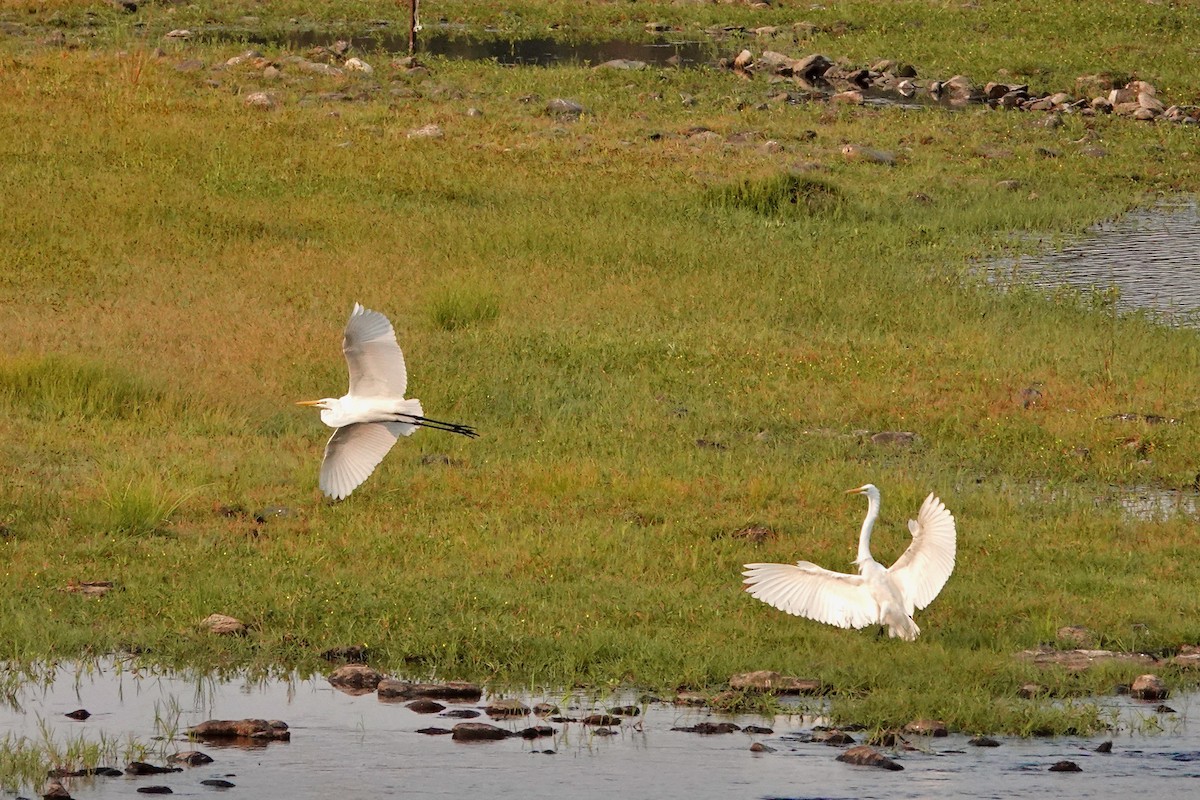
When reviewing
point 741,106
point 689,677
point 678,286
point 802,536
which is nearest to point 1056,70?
point 741,106

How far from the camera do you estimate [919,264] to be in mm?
20172

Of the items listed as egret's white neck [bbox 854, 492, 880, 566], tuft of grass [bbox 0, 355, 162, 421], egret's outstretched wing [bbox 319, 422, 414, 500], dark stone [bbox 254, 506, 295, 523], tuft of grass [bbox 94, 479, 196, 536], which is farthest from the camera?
tuft of grass [bbox 0, 355, 162, 421]

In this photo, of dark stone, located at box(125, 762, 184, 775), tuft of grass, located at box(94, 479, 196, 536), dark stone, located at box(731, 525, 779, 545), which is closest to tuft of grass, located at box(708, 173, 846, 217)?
dark stone, located at box(731, 525, 779, 545)

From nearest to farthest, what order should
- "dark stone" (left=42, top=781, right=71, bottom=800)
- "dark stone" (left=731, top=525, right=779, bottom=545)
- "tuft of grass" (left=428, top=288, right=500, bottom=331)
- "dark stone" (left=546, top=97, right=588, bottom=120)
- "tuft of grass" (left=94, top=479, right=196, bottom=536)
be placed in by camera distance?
"dark stone" (left=42, top=781, right=71, bottom=800) → "tuft of grass" (left=94, top=479, right=196, bottom=536) → "dark stone" (left=731, top=525, right=779, bottom=545) → "tuft of grass" (left=428, top=288, right=500, bottom=331) → "dark stone" (left=546, top=97, right=588, bottom=120)

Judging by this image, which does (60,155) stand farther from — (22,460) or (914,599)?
(914,599)

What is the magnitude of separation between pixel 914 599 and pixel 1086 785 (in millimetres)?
1666

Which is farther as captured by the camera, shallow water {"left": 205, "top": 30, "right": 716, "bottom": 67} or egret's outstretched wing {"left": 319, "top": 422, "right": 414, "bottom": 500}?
shallow water {"left": 205, "top": 30, "right": 716, "bottom": 67}

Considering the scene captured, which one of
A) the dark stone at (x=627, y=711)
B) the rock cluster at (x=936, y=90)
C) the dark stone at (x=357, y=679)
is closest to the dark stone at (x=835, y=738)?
the dark stone at (x=627, y=711)

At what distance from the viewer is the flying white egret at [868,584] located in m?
9.73

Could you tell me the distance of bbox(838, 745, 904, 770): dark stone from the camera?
8523 millimetres

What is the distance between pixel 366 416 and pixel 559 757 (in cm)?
368

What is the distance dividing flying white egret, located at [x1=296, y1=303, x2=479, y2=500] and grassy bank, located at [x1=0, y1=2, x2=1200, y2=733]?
31 cm

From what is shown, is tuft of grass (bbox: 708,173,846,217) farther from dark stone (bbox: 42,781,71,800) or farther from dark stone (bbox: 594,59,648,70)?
dark stone (bbox: 42,781,71,800)

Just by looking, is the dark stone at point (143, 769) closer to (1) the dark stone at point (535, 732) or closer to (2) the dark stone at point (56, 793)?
(2) the dark stone at point (56, 793)
